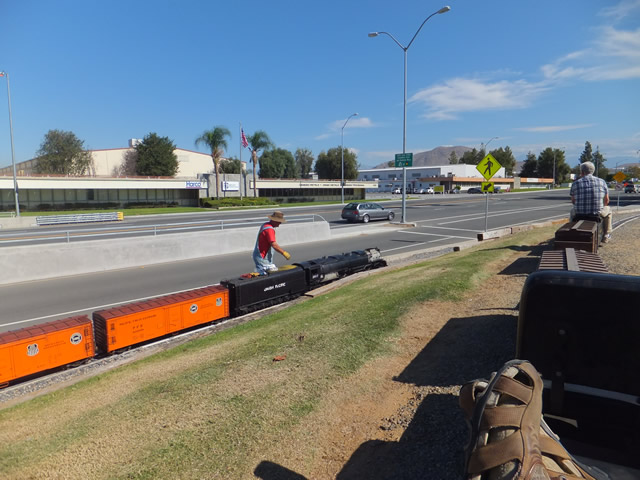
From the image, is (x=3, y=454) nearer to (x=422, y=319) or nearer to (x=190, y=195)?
(x=422, y=319)

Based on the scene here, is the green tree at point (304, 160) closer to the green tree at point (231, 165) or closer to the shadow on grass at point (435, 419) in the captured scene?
the green tree at point (231, 165)

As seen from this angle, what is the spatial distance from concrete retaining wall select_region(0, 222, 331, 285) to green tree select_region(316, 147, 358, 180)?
3050 inches

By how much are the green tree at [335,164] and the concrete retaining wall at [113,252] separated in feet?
254

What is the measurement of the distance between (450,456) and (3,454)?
4.54 m

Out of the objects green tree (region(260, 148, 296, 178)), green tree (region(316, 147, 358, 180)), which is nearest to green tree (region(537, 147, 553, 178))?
green tree (region(316, 147, 358, 180))

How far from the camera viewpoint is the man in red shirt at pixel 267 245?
9.46 meters

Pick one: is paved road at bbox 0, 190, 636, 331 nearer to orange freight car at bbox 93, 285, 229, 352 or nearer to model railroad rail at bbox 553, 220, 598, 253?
orange freight car at bbox 93, 285, 229, 352

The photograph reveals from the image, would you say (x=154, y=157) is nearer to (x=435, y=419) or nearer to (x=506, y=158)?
(x=435, y=419)

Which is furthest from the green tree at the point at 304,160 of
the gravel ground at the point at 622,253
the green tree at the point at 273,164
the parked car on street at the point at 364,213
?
the gravel ground at the point at 622,253

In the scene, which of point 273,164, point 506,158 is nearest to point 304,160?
point 273,164

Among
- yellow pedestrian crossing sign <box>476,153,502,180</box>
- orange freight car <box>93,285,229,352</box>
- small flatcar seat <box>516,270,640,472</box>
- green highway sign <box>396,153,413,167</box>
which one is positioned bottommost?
orange freight car <box>93,285,229,352</box>

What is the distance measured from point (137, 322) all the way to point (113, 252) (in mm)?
8029

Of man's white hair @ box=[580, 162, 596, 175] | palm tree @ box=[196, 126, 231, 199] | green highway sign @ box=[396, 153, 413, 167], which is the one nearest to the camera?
man's white hair @ box=[580, 162, 596, 175]

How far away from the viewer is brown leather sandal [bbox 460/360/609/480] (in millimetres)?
1582
